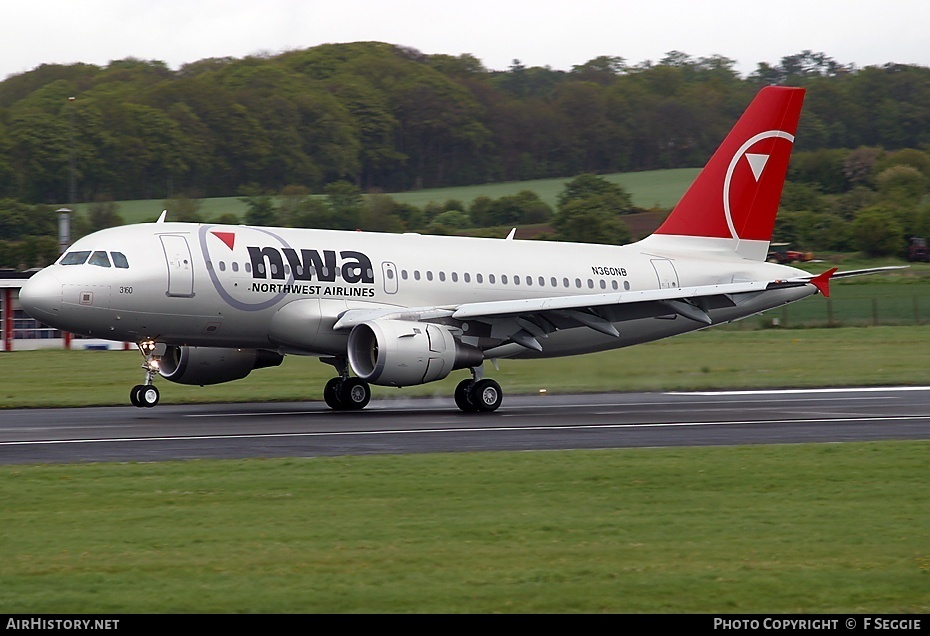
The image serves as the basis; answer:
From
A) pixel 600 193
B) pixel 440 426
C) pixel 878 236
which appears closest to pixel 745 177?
pixel 440 426

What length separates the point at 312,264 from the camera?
26203 millimetres

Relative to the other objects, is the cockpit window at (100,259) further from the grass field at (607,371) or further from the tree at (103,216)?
the tree at (103,216)

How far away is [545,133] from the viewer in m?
102

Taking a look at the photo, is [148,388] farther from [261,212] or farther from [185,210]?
[185,210]

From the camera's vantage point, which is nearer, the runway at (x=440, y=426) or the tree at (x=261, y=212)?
the runway at (x=440, y=426)

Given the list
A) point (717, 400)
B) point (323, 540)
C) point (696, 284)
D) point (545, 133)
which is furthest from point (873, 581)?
point (545, 133)

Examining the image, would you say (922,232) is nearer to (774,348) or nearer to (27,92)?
(774,348)

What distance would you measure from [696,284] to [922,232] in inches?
2082

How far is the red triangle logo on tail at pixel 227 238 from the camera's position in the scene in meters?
25.6

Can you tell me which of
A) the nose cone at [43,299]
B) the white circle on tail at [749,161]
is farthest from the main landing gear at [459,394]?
the white circle on tail at [749,161]

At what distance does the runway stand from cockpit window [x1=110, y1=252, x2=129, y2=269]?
293cm

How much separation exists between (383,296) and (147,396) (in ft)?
17.9

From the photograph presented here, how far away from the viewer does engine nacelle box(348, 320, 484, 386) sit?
78.9 ft

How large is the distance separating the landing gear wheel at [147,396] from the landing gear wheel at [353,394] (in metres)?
4.01
